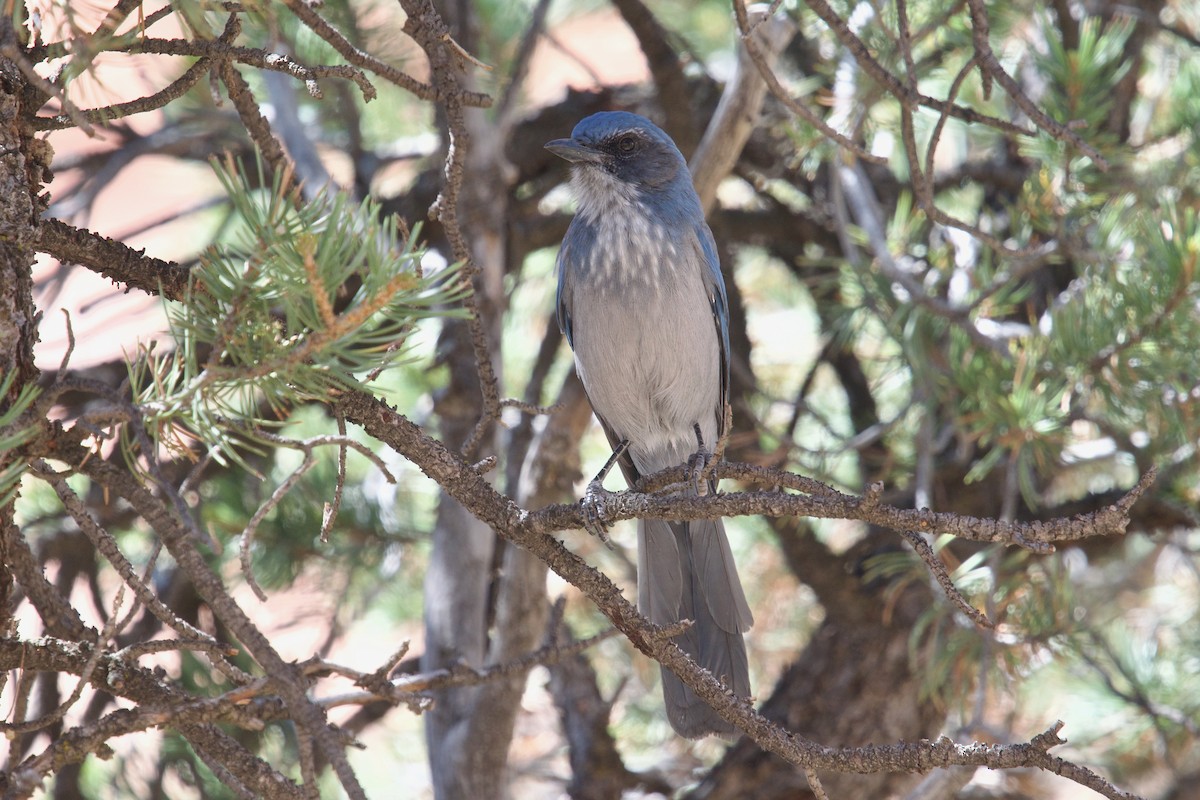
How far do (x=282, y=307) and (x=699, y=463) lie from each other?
136cm

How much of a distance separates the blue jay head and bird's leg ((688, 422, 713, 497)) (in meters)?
0.85

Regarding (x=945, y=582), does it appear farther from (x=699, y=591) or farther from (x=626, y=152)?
(x=626, y=152)

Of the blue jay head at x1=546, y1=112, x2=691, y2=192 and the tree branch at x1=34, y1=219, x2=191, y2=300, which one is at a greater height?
the blue jay head at x1=546, y1=112, x2=691, y2=192

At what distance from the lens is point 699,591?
3301mm

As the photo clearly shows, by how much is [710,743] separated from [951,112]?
3.39m

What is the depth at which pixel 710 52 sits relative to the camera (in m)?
5.52

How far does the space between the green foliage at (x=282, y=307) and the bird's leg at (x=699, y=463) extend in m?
0.70

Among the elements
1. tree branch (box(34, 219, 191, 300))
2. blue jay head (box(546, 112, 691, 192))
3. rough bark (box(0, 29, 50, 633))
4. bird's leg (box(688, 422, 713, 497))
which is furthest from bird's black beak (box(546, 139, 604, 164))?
rough bark (box(0, 29, 50, 633))

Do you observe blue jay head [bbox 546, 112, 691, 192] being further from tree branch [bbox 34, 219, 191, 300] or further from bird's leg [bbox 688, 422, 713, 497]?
tree branch [bbox 34, 219, 191, 300]

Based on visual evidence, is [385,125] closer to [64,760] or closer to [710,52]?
[710,52]

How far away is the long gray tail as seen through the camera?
312 cm

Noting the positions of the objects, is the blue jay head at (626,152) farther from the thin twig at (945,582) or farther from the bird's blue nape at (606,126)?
the thin twig at (945,582)

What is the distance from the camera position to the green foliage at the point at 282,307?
1.59 metres

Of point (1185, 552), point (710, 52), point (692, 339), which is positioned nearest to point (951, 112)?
point (692, 339)
